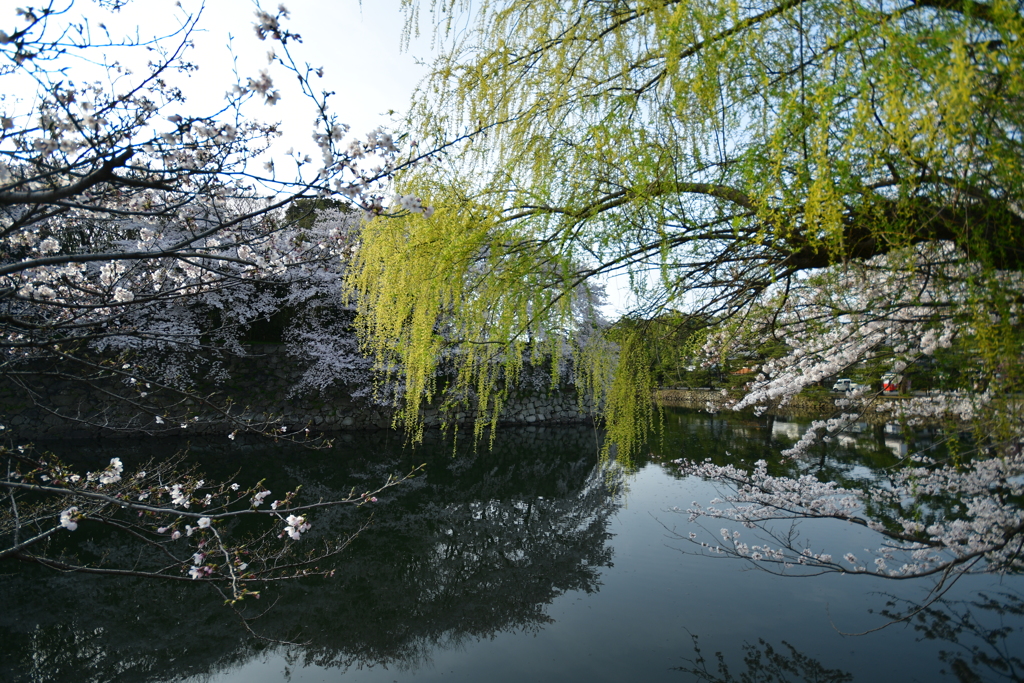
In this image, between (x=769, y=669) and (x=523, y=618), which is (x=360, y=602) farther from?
(x=769, y=669)

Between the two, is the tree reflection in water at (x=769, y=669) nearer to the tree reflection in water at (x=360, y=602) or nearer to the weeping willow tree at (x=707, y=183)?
the tree reflection in water at (x=360, y=602)

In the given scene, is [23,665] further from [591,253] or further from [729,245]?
[729,245]

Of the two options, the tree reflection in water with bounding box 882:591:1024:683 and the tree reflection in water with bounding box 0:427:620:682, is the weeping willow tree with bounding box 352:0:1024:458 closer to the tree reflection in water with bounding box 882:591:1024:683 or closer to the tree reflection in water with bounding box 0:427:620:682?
the tree reflection in water with bounding box 0:427:620:682

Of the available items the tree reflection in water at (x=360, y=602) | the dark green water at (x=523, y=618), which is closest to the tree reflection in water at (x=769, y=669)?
the dark green water at (x=523, y=618)

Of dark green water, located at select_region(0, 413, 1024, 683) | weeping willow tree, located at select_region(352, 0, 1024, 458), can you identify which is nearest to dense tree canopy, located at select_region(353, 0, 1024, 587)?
weeping willow tree, located at select_region(352, 0, 1024, 458)

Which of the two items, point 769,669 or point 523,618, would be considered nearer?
point 769,669

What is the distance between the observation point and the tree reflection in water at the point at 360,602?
3.66m

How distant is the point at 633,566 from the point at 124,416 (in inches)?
427

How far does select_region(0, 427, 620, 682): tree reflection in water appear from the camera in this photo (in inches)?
144

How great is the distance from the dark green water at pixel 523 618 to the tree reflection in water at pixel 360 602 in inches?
0.7

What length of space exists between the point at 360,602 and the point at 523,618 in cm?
145

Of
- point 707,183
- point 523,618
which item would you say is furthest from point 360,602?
point 707,183

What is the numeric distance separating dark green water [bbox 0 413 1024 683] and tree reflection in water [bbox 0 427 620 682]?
2 cm

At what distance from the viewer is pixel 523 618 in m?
4.44
